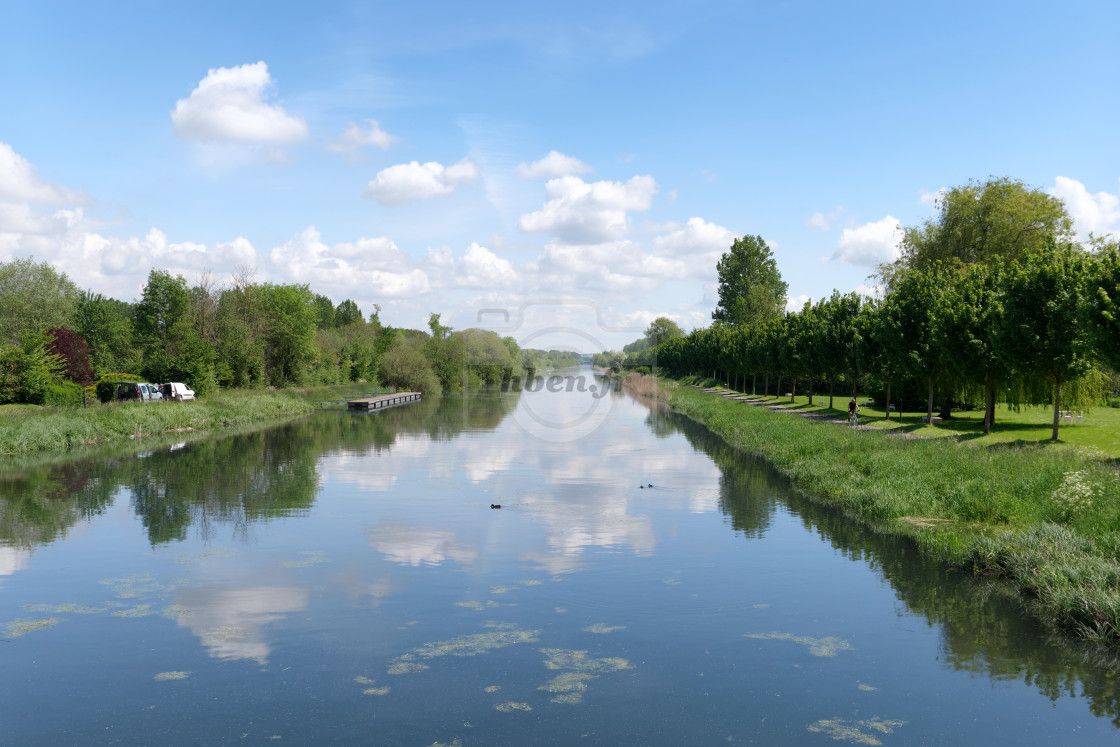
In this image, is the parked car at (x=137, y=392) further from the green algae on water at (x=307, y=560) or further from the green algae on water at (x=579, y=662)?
the green algae on water at (x=579, y=662)

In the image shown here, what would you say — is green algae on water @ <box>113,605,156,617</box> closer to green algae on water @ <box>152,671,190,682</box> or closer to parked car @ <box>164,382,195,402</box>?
green algae on water @ <box>152,671,190,682</box>

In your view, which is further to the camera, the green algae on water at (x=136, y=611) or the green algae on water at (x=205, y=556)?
the green algae on water at (x=205, y=556)

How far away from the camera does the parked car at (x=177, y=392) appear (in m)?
51.6

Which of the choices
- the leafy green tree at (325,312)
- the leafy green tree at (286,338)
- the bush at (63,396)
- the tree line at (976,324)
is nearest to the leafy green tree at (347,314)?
the leafy green tree at (325,312)

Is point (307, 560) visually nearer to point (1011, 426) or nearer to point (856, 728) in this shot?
point (856, 728)

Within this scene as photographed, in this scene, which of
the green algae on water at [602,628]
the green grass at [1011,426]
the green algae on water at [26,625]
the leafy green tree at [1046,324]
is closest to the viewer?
the green algae on water at [26,625]

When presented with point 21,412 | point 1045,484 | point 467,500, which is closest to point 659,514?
point 467,500

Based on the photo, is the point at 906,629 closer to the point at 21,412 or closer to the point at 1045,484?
the point at 1045,484

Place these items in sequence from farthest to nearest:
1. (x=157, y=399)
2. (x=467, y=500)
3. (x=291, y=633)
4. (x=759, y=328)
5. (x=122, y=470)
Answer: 1. (x=759, y=328)
2. (x=157, y=399)
3. (x=122, y=470)
4. (x=467, y=500)
5. (x=291, y=633)

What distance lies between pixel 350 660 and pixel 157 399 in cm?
4334

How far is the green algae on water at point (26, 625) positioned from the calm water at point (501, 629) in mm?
55

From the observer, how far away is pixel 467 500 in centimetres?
2470

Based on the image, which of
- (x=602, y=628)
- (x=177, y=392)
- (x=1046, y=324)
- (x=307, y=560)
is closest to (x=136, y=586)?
(x=307, y=560)

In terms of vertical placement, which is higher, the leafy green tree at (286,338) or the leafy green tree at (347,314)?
the leafy green tree at (347,314)
